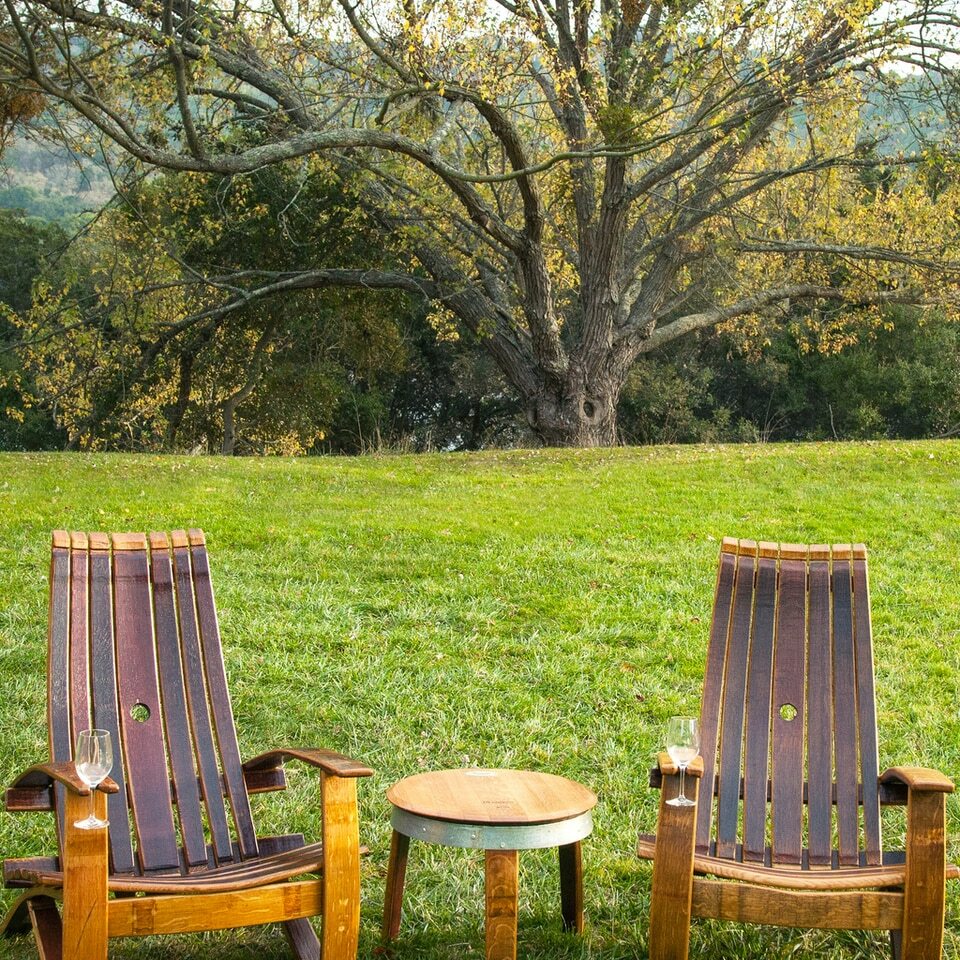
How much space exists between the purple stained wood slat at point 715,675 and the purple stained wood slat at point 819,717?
0.95ft

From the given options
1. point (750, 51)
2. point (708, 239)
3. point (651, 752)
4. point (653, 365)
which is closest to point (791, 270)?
point (708, 239)

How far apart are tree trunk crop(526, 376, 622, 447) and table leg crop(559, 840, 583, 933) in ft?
44.9

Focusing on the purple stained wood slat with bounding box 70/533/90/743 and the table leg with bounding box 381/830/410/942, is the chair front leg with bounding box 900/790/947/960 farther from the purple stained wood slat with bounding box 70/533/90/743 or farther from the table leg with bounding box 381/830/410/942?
the purple stained wood slat with bounding box 70/533/90/743

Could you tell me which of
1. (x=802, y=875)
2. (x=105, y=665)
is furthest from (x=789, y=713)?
(x=105, y=665)

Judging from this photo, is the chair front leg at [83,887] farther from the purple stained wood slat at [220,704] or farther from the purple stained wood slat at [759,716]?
the purple stained wood slat at [759,716]

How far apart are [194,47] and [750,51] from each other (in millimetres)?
6100

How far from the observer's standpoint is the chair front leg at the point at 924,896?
3031 millimetres

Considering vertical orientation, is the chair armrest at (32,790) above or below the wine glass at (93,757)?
below

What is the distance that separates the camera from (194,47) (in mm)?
12211

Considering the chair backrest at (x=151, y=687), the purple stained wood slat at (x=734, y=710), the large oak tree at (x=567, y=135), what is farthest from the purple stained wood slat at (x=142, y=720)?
the large oak tree at (x=567, y=135)

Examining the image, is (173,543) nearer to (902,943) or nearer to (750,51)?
(902,943)

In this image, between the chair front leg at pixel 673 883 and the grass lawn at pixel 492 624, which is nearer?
the chair front leg at pixel 673 883

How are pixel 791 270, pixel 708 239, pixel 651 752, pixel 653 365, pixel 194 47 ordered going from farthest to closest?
pixel 653 365 < pixel 791 270 < pixel 708 239 < pixel 194 47 < pixel 651 752

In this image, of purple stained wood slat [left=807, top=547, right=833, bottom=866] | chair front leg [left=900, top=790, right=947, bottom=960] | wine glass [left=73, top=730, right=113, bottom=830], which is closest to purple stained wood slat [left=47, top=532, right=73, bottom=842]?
wine glass [left=73, top=730, right=113, bottom=830]
